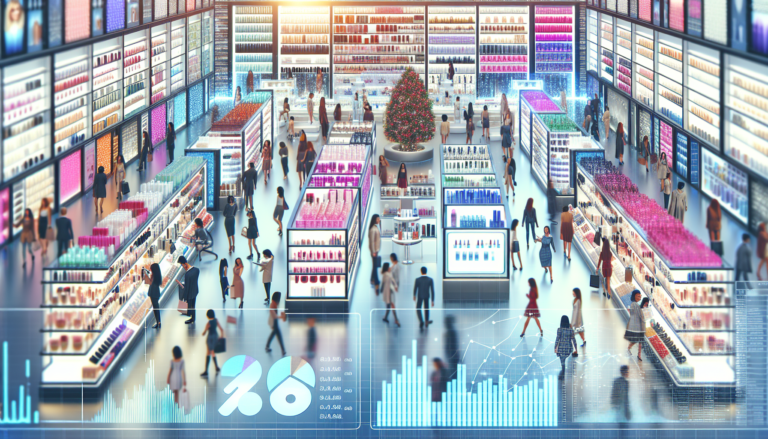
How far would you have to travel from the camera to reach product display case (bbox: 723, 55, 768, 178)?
18.1 meters

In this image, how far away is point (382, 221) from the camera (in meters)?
19.0

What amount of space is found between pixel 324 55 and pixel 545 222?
52.5 feet

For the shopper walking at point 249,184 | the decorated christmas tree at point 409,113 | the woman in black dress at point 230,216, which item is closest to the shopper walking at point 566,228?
the woman in black dress at point 230,216

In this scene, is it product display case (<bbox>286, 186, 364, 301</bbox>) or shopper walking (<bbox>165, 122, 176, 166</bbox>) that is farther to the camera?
shopper walking (<bbox>165, 122, 176, 166</bbox>)

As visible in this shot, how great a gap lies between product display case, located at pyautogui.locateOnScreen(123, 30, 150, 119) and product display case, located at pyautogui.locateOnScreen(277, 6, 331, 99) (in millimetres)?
8296

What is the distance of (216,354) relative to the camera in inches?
395

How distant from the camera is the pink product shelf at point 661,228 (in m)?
12.9

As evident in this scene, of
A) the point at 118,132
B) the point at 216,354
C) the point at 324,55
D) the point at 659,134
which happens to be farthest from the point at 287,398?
the point at 324,55

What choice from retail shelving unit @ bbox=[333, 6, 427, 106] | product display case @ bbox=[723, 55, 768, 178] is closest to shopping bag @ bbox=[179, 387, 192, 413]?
product display case @ bbox=[723, 55, 768, 178]

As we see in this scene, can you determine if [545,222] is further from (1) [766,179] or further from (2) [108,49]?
(2) [108,49]

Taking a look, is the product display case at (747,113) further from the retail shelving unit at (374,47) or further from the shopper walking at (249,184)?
the retail shelving unit at (374,47)

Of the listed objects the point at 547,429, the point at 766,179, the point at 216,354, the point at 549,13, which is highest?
the point at 549,13

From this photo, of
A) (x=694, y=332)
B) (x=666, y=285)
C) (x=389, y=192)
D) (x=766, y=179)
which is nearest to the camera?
(x=694, y=332)

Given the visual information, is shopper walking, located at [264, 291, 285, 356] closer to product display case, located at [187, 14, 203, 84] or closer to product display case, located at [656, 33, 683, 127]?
product display case, located at [656, 33, 683, 127]
